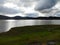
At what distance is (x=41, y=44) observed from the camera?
2469cm

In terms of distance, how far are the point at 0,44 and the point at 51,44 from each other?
8.43m

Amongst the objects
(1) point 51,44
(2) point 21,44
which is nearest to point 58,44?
(1) point 51,44

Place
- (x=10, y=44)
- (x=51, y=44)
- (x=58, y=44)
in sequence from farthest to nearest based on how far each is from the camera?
(x=10, y=44), (x=58, y=44), (x=51, y=44)

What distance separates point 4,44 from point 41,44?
6.53 meters

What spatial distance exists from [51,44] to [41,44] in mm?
1363

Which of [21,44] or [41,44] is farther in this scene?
[21,44]

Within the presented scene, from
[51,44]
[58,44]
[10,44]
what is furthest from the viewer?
[10,44]

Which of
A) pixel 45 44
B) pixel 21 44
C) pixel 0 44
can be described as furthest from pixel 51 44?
pixel 0 44

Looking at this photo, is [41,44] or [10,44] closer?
[41,44]

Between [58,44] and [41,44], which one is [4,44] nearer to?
[41,44]

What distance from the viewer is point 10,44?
27.6 m

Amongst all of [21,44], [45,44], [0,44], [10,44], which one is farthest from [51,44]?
[0,44]

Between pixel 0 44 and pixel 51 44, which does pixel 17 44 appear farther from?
pixel 51 44

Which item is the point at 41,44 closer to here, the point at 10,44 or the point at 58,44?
the point at 58,44
